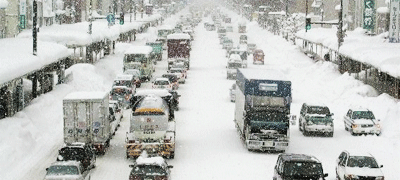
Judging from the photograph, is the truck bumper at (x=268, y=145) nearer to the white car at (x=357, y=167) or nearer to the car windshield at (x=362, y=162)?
the white car at (x=357, y=167)

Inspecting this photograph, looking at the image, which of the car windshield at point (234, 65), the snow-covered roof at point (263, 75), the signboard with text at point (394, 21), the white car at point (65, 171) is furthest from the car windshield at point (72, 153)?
the car windshield at point (234, 65)

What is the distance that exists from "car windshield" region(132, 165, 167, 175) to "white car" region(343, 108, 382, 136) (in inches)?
630

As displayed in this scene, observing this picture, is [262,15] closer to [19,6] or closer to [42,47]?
[19,6]

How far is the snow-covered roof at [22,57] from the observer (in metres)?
31.8

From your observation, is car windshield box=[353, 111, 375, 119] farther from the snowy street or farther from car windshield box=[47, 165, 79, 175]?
car windshield box=[47, 165, 79, 175]

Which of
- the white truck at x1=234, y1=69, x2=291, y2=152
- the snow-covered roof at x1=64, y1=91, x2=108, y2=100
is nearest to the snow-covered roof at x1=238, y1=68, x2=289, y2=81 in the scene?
the white truck at x1=234, y1=69, x2=291, y2=152

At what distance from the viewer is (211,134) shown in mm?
35812

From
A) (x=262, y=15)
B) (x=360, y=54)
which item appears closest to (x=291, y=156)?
(x=360, y=54)

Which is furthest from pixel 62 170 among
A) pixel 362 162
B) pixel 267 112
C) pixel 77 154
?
pixel 267 112

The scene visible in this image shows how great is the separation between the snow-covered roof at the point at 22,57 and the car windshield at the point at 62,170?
344 inches

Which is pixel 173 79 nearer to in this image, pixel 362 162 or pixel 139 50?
pixel 139 50

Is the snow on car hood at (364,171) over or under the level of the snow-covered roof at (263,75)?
under

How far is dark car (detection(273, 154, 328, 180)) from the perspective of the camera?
884 inches

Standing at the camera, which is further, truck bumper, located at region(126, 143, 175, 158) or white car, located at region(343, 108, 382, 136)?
white car, located at region(343, 108, 382, 136)
